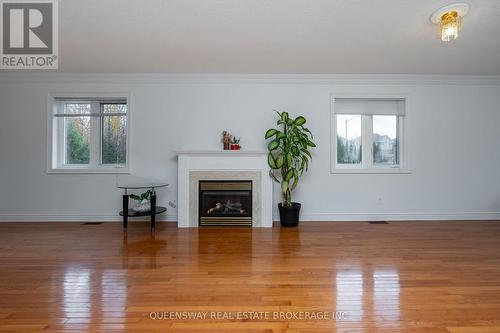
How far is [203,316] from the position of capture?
1.55m

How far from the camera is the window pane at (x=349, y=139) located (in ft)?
14.1

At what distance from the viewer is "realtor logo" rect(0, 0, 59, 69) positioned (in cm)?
260

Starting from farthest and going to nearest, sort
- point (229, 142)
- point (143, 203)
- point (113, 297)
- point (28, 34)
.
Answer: point (229, 142) < point (143, 203) < point (28, 34) < point (113, 297)

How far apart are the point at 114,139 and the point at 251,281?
3.46 metres

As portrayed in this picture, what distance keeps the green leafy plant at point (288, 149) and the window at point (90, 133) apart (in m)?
2.46

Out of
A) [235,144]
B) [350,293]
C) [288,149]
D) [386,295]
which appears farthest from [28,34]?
[386,295]

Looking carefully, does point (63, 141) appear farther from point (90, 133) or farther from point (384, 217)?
point (384, 217)

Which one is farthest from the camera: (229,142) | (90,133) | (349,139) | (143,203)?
(349,139)

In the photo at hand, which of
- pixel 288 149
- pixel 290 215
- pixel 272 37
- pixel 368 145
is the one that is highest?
pixel 272 37

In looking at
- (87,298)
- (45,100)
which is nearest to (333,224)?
(87,298)

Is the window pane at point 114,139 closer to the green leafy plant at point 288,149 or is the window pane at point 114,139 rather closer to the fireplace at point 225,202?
the fireplace at point 225,202

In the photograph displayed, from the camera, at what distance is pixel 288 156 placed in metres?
3.73

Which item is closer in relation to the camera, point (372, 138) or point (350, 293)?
point (350, 293)

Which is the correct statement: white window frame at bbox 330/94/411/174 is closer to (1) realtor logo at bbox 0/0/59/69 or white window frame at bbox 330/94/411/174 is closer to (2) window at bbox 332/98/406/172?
(2) window at bbox 332/98/406/172
